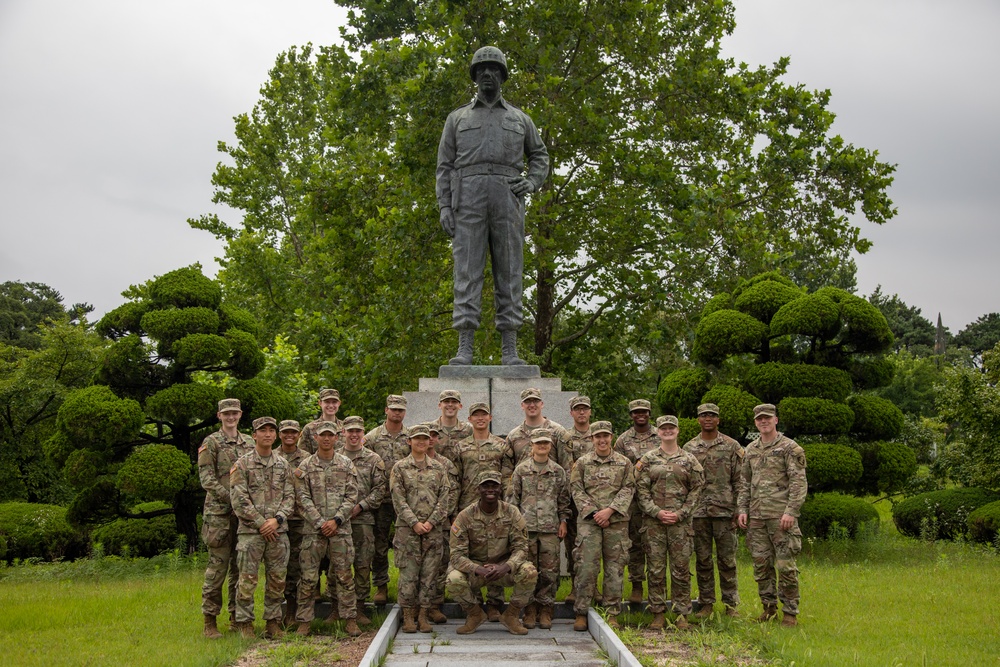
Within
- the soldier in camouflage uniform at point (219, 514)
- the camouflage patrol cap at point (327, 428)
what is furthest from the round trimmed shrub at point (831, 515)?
the soldier in camouflage uniform at point (219, 514)

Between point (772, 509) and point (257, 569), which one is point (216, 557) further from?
point (772, 509)

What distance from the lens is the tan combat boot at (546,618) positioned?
22.5 feet

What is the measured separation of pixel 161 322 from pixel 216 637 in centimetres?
564

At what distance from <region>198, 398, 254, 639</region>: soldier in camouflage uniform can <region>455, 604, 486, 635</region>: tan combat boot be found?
69.7 inches

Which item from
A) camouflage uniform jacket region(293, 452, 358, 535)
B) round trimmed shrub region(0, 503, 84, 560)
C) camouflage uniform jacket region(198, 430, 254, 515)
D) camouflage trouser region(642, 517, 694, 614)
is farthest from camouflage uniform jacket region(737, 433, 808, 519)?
round trimmed shrub region(0, 503, 84, 560)

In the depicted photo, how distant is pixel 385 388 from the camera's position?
13.6 metres

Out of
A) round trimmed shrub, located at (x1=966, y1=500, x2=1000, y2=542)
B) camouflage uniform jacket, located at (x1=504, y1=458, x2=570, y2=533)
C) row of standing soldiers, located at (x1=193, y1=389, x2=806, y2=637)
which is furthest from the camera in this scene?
round trimmed shrub, located at (x1=966, y1=500, x2=1000, y2=542)

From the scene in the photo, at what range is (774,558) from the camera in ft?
23.5

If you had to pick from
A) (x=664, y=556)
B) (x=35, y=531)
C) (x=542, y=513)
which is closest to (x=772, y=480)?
(x=664, y=556)

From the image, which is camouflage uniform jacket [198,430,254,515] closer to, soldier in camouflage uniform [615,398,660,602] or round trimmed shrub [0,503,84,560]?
soldier in camouflage uniform [615,398,660,602]

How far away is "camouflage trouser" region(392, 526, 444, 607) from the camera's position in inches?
270

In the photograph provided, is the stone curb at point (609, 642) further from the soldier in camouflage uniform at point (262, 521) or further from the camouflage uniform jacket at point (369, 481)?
the soldier in camouflage uniform at point (262, 521)

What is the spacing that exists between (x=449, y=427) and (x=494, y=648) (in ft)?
6.59

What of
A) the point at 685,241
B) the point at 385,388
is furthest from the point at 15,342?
the point at 685,241
